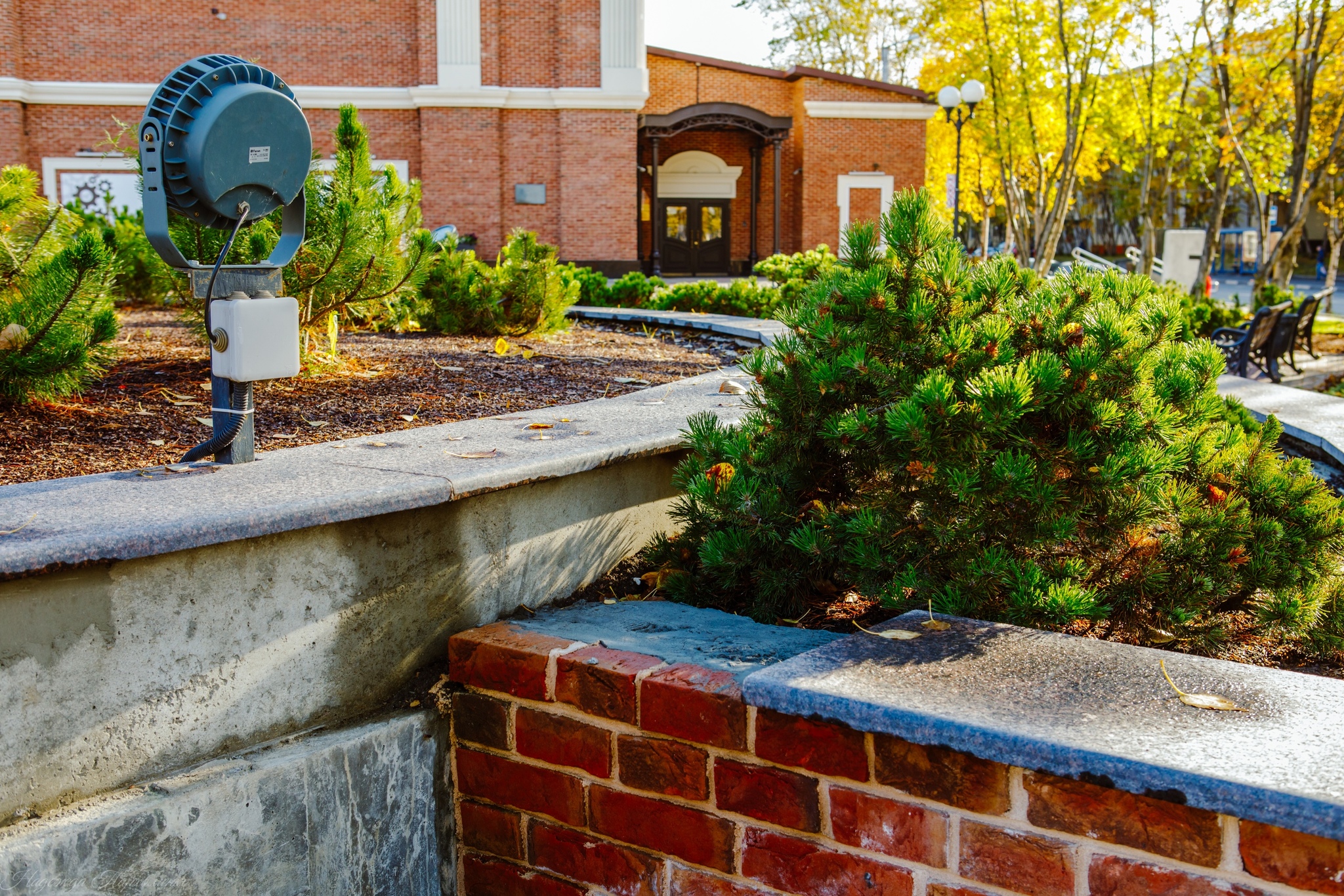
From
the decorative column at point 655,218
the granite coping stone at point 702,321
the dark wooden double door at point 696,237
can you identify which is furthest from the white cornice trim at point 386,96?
the granite coping stone at point 702,321

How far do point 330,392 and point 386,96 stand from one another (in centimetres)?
2081

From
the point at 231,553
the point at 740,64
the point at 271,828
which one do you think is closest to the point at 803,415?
the point at 231,553

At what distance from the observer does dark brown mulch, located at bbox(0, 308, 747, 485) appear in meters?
3.15

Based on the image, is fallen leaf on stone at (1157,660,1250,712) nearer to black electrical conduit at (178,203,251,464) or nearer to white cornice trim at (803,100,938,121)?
black electrical conduit at (178,203,251,464)

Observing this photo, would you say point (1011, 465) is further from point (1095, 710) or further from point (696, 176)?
point (696, 176)

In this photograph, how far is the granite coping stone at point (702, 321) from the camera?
7064mm

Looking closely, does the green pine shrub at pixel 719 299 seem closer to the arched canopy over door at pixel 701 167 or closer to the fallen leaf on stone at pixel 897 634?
the fallen leaf on stone at pixel 897 634

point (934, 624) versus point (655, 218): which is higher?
point (655, 218)

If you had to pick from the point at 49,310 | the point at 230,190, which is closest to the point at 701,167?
the point at 49,310

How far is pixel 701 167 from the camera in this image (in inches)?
1218

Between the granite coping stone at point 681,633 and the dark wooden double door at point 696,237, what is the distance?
29137 mm

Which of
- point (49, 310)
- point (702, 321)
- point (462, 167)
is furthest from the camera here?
point (462, 167)

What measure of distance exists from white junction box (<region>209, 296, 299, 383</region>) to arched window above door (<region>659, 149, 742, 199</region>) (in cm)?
2930

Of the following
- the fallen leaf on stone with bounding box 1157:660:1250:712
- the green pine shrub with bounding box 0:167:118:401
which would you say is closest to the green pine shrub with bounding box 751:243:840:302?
the green pine shrub with bounding box 0:167:118:401
